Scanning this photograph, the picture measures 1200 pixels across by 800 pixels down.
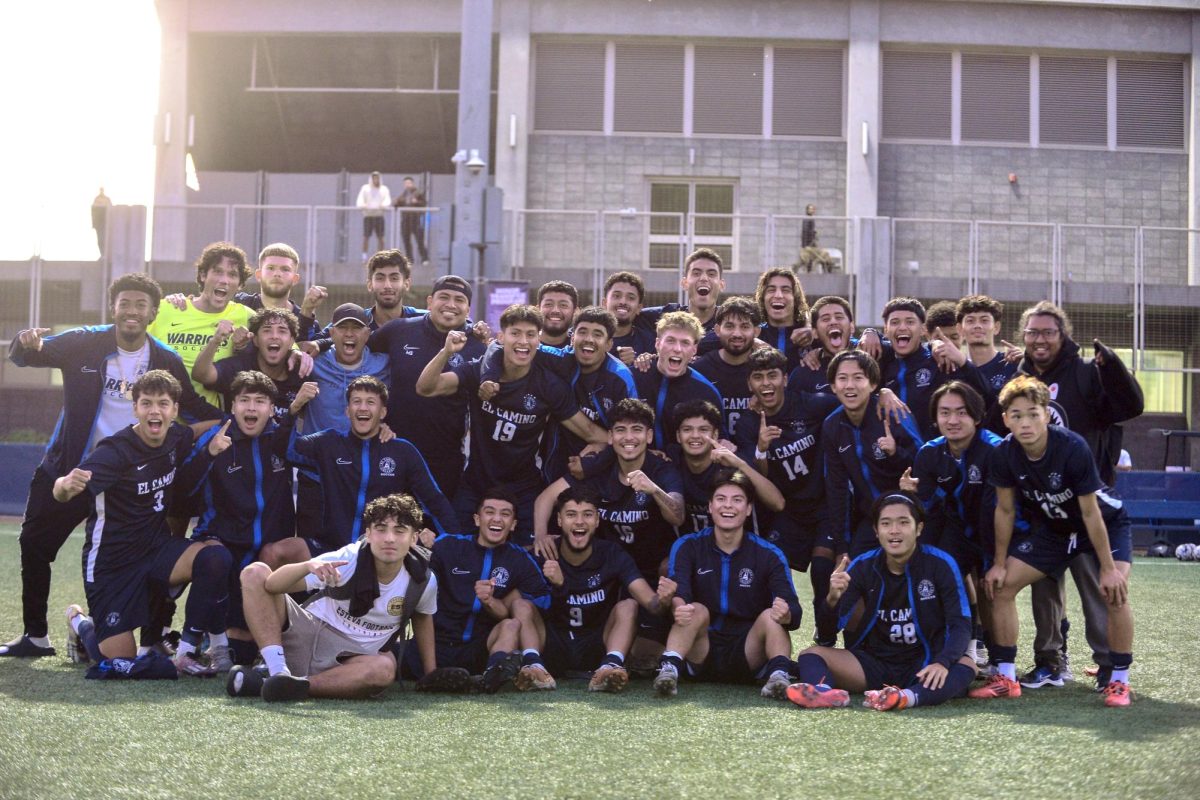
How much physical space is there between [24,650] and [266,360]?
213 cm

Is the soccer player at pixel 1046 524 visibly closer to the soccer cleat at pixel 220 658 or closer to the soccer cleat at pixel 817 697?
the soccer cleat at pixel 817 697

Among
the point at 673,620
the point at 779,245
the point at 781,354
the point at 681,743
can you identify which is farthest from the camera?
the point at 779,245

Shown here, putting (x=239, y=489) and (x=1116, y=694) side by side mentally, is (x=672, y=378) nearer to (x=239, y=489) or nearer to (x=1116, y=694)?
(x=239, y=489)

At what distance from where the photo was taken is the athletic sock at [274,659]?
19.9 ft

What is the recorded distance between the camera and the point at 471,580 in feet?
22.8

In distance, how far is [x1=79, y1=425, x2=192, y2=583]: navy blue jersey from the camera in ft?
22.6

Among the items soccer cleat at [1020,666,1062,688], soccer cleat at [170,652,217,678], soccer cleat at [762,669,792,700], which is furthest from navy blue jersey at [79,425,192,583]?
soccer cleat at [1020,666,1062,688]

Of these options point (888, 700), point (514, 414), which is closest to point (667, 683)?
point (888, 700)

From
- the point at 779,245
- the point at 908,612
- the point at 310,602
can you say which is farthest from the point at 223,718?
the point at 779,245

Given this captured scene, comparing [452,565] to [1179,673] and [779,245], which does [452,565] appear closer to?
[1179,673]

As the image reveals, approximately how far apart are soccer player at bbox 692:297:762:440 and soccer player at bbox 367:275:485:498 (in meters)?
1.45

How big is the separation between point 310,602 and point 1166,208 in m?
20.1

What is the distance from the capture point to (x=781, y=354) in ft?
24.3

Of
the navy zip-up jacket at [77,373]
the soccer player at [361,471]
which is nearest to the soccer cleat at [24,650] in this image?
the navy zip-up jacket at [77,373]
